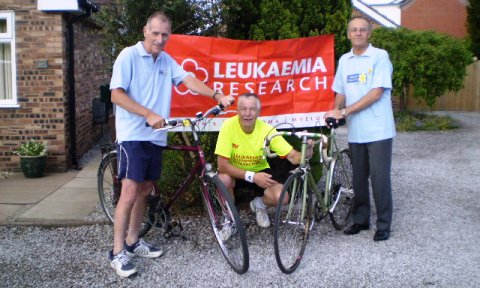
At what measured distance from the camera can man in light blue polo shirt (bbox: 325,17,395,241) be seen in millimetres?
4578

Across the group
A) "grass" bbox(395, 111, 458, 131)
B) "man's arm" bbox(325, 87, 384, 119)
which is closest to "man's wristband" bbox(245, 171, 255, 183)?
"man's arm" bbox(325, 87, 384, 119)

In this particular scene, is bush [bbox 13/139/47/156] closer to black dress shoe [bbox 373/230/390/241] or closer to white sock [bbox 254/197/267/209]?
white sock [bbox 254/197/267/209]

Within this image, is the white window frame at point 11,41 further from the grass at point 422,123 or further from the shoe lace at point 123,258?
the grass at point 422,123

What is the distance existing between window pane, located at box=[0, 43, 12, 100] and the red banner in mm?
4116

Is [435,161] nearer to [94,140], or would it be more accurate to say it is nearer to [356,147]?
[356,147]

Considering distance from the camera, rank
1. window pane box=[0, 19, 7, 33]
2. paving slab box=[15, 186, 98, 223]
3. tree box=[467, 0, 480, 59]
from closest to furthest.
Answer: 1. paving slab box=[15, 186, 98, 223]
2. window pane box=[0, 19, 7, 33]
3. tree box=[467, 0, 480, 59]

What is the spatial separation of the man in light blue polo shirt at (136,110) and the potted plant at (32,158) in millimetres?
4016

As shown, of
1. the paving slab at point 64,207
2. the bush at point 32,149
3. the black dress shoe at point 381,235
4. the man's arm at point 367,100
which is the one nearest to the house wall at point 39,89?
the bush at point 32,149

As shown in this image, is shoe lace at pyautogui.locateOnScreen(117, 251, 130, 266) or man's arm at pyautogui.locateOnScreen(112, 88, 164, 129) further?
shoe lace at pyautogui.locateOnScreen(117, 251, 130, 266)

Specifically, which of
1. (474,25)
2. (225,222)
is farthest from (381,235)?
(474,25)

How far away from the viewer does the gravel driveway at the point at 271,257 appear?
155 inches

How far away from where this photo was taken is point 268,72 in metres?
5.41

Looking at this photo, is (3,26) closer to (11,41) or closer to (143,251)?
(11,41)

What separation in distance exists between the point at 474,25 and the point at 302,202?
72.1 ft
